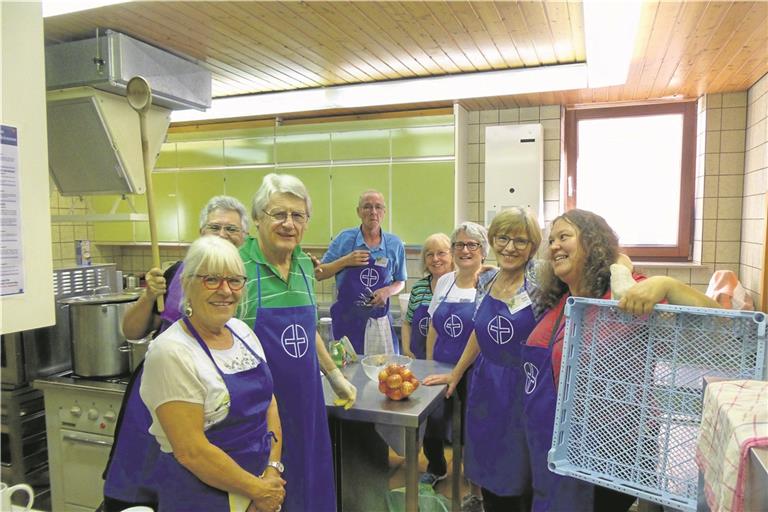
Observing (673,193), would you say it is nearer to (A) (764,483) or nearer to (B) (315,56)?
(B) (315,56)

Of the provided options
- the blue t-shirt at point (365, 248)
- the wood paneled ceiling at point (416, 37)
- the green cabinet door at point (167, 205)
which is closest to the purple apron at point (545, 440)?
the wood paneled ceiling at point (416, 37)

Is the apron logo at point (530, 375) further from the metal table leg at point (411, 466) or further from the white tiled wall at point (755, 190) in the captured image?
the white tiled wall at point (755, 190)

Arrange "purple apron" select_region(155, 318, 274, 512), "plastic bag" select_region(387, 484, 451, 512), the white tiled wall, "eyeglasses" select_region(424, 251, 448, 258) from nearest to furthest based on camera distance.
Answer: "purple apron" select_region(155, 318, 274, 512) < "plastic bag" select_region(387, 484, 451, 512) < "eyeglasses" select_region(424, 251, 448, 258) < the white tiled wall

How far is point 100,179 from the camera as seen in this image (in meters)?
2.51

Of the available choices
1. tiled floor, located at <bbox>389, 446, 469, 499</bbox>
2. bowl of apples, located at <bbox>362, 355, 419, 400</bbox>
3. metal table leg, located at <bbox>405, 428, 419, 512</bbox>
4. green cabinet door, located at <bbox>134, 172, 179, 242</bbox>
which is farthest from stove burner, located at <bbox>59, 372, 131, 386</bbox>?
green cabinet door, located at <bbox>134, 172, 179, 242</bbox>

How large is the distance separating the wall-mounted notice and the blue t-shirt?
2045mm

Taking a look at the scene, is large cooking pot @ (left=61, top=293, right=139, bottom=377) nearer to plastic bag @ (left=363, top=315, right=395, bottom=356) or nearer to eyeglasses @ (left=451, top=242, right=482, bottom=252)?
plastic bag @ (left=363, top=315, right=395, bottom=356)

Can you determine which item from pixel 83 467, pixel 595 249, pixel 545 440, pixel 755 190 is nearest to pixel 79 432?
pixel 83 467

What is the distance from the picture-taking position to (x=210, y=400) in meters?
1.17

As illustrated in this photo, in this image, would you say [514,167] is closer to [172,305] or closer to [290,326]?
[290,326]

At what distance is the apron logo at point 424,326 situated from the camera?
9.41 ft

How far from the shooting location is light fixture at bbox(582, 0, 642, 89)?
1943 millimetres

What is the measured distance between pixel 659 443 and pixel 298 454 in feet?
3.43

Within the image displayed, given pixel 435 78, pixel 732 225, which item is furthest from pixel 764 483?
pixel 732 225
